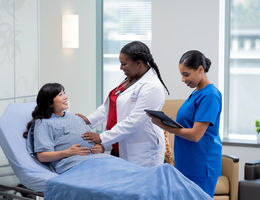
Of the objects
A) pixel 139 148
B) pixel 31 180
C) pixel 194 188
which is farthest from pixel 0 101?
pixel 194 188

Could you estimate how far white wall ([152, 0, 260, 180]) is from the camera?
4457 millimetres

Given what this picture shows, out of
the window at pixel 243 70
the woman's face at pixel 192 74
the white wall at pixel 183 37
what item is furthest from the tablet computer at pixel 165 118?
the window at pixel 243 70

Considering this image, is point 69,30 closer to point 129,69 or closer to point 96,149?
point 129,69

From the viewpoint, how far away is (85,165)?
2498 millimetres

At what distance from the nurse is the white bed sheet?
0.74 meters

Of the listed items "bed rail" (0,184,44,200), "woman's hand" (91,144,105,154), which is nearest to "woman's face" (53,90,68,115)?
"woman's hand" (91,144,105,154)

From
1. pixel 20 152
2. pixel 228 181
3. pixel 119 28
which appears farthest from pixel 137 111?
pixel 119 28

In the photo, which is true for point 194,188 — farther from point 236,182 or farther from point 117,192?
point 236,182

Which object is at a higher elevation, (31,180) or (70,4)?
(70,4)

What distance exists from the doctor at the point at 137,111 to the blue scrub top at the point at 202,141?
0.93ft

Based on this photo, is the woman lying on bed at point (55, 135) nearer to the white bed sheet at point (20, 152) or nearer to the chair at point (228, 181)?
the white bed sheet at point (20, 152)

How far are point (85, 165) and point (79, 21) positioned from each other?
2.75 m

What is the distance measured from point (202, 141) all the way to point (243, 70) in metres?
2.55

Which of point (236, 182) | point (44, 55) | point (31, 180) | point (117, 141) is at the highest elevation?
point (44, 55)
